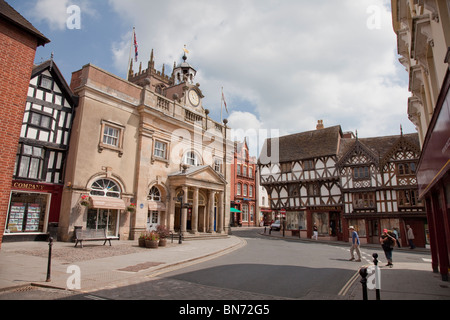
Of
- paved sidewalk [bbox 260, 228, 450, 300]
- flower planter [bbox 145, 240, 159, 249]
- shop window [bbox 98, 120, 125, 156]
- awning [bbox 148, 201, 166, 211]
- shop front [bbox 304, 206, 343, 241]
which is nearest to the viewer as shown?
paved sidewalk [bbox 260, 228, 450, 300]

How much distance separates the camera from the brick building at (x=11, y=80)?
24.2ft

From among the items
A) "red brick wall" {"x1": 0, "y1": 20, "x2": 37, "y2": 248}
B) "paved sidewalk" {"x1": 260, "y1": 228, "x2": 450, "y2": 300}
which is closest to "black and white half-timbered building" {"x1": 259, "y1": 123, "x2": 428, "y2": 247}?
"paved sidewalk" {"x1": 260, "y1": 228, "x2": 450, "y2": 300}

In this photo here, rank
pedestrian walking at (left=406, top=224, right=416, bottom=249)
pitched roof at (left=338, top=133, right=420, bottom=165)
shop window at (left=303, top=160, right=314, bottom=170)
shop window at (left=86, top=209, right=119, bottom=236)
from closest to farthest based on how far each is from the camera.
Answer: shop window at (left=86, top=209, right=119, bottom=236)
pedestrian walking at (left=406, top=224, right=416, bottom=249)
pitched roof at (left=338, top=133, right=420, bottom=165)
shop window at (left=303, top=160, right=314, bottom=170)

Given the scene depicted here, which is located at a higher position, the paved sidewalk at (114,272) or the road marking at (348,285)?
the paved sidewalk at (114,272)

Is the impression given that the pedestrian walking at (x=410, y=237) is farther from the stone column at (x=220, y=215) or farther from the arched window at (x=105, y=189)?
the arched window at (x=105, y=189)

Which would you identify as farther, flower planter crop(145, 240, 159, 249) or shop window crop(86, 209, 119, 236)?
shop window crop(86, 209, 119, 236)

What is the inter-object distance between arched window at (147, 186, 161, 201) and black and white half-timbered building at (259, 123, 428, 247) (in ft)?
50.7

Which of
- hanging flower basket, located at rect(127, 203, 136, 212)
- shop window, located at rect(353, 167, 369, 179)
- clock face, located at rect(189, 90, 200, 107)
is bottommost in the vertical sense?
hanging flower basket, located at rect(127, 203, 136, 212)

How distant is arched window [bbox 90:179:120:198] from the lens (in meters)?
17.2

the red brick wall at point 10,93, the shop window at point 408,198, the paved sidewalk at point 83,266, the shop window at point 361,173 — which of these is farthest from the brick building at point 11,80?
the shop window at point 408,198

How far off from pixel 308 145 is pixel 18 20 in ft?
95.2

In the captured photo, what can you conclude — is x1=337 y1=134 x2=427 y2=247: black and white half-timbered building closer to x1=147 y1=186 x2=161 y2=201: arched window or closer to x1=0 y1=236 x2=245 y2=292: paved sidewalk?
x1=147 y1=186 x2=161 y2=201: arched window

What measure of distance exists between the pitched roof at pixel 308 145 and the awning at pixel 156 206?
54.8 feet

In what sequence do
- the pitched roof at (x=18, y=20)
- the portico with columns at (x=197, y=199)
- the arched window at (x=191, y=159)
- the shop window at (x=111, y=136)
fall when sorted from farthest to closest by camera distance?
the arched window at (x=191, y=159) → the portico with columns at (x=197, y=199) → the shop window at (x=111, y=136) → the pitched roof at (x=18, y=20)
